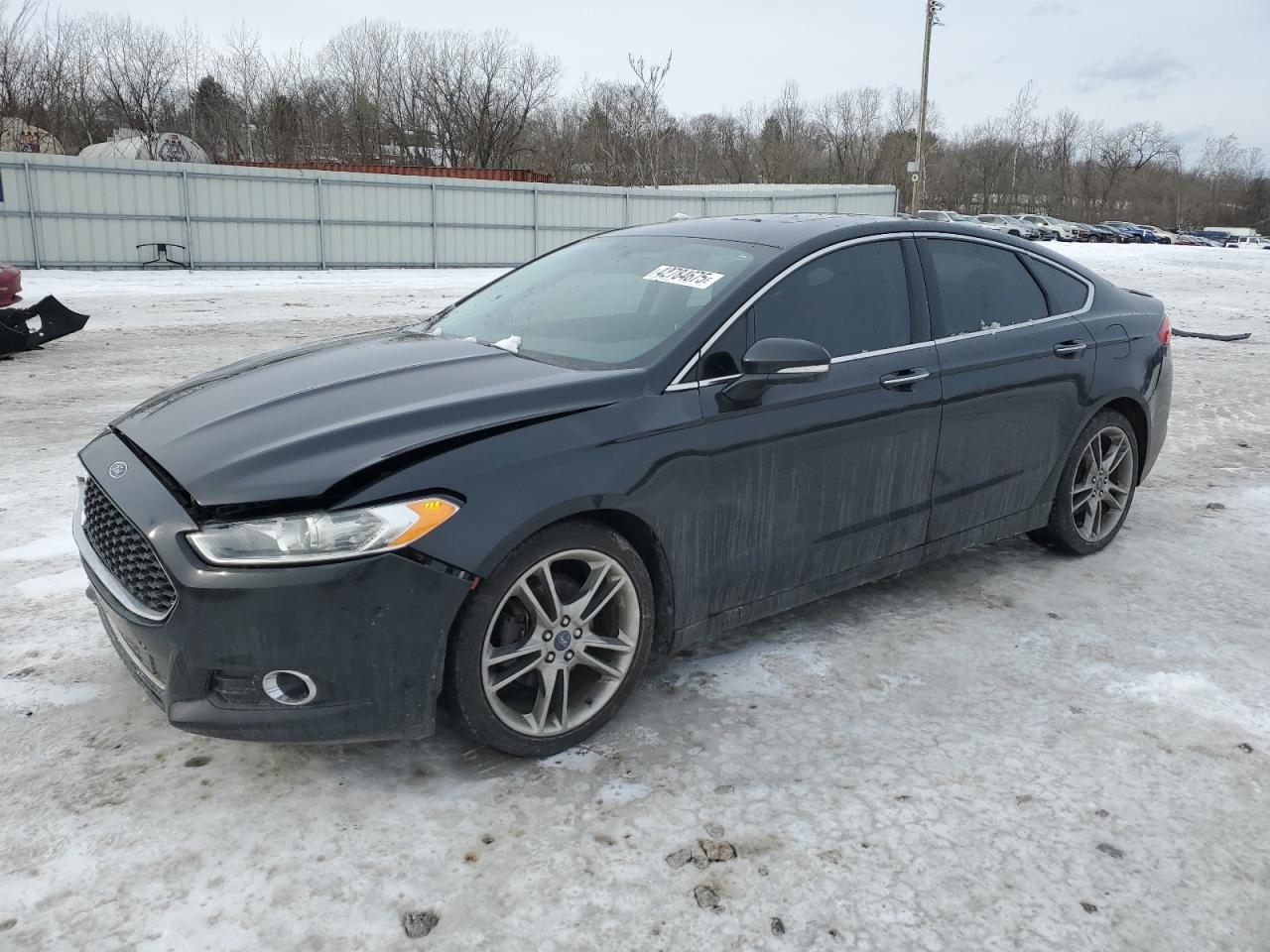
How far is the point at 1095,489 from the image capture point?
4844 mm

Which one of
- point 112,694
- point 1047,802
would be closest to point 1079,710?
point 1047,802

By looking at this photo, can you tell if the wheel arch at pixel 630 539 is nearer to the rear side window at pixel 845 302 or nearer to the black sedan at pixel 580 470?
the black sedan at pixel 580 470

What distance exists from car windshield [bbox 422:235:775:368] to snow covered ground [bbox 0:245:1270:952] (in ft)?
3.97

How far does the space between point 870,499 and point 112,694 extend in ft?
8.82

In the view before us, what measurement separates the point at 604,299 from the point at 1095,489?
2632 mm

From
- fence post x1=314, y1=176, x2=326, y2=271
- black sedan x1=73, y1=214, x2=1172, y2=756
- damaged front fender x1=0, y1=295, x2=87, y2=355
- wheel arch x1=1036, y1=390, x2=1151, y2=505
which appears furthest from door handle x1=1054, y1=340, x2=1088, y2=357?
fence post x1=314, y1=176, x2=326, y2=271

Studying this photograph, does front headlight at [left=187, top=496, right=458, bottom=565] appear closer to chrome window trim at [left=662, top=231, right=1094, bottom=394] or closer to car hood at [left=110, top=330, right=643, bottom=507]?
car hood at [left=110, top=330, right=643, bottom=507]

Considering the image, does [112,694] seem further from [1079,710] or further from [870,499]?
[1079,710]

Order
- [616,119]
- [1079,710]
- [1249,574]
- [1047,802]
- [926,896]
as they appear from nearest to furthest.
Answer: [926,896], [1047,802], [1079,710], [1249,574], [616,119]

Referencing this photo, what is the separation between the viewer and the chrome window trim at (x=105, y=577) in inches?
105

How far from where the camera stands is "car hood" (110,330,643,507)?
2643 millimetres

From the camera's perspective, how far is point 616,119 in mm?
63594

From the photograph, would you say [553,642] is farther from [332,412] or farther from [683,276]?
[683,276]

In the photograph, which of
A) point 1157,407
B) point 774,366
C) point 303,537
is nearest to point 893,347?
point 774,366
